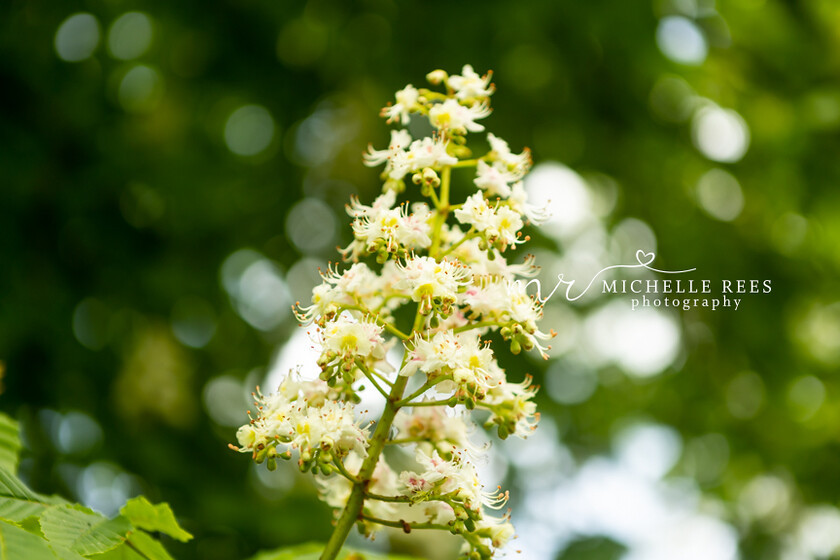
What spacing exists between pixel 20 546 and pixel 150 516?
0.45m

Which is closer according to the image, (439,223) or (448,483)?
Answer: (448,483)

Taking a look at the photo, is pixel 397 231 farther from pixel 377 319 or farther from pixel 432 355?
pixel 432 355

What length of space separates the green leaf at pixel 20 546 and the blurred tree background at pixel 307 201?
12.7ft

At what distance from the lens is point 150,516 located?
189 centimetres

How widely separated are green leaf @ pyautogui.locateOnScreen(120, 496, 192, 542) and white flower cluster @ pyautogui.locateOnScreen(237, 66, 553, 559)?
9.9 inches

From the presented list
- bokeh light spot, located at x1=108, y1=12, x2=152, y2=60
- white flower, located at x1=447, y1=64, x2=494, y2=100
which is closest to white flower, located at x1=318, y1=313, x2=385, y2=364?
white flower, located at x1=447, y1=64, x2=494, y2=100

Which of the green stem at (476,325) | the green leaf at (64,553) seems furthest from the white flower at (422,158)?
the green leaf at (64,553)

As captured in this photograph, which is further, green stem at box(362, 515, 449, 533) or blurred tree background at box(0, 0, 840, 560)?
blurred tree background at box(0, 0, 840, 560)

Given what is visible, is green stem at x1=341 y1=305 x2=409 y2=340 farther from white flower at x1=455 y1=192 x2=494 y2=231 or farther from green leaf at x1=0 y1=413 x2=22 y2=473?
green leaf at x1=0 y1=413 x2=22 y2=473

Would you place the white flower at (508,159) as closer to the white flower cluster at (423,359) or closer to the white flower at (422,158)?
the white flower cluster at (423,359)

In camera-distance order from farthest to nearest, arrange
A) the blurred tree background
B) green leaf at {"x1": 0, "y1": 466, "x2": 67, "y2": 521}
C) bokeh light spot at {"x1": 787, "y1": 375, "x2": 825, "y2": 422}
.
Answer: bokeh light spot at {"x1": 787, "y1": 375, "x2": 825, "y2": 422} < the blurred tree background < green leaf at {"x1": 0, "y1": 466, "x2": 67, "y2": 521}

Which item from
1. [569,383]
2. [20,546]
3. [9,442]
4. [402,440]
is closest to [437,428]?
[402,440]

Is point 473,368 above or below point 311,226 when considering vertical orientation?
below

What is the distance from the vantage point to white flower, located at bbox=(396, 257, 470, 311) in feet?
5.83
